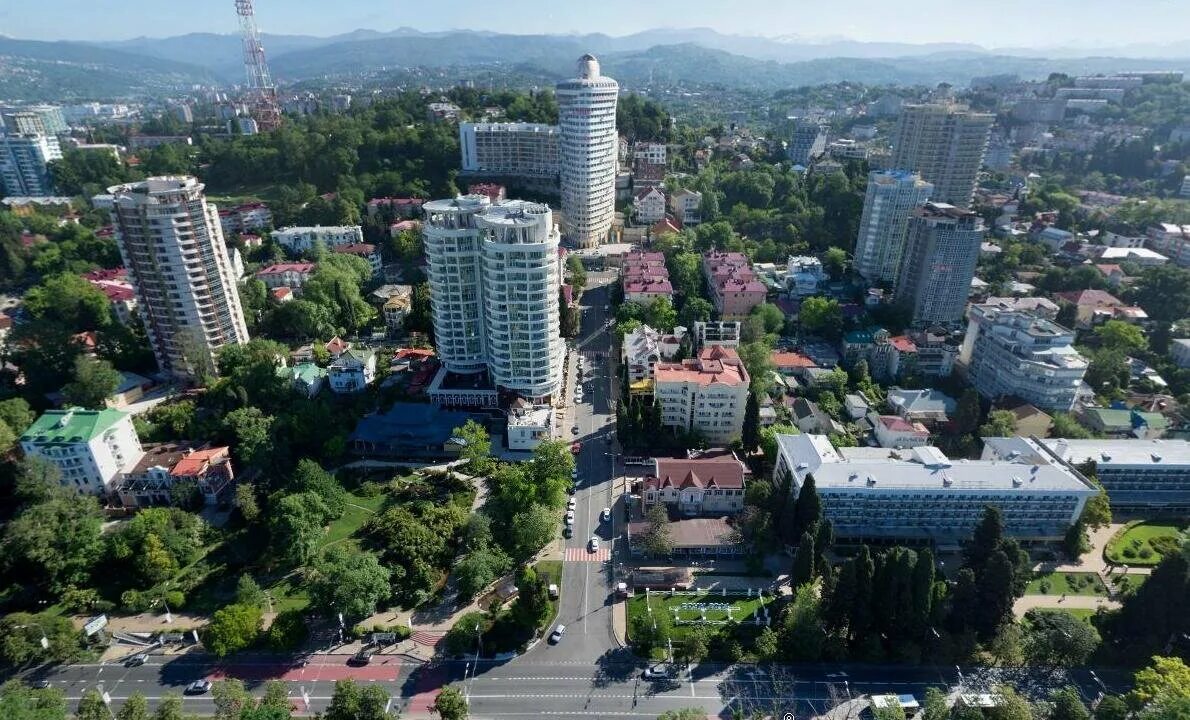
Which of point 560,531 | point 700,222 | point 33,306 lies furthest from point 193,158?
point 560,531

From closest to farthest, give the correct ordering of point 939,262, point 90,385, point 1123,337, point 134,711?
point 134,711 → point 90,385 → point 1123,337 → point 939,262

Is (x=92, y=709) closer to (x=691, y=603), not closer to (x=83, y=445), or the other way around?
(x=83, y=445)

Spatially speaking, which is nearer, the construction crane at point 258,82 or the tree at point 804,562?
the tree at point 804,562

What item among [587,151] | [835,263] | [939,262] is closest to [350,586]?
[939,262]

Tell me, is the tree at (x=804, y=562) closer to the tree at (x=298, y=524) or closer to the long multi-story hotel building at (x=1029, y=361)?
the tree at (x=298, y=524)

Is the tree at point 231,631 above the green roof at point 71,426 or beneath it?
beneath

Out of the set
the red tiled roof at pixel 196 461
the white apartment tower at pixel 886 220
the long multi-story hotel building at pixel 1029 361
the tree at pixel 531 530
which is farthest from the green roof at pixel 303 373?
the white apartment tower at pixel 886 220

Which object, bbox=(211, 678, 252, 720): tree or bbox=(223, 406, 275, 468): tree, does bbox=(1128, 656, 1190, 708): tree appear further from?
bbox=(223, 406, 275, 468): tree
